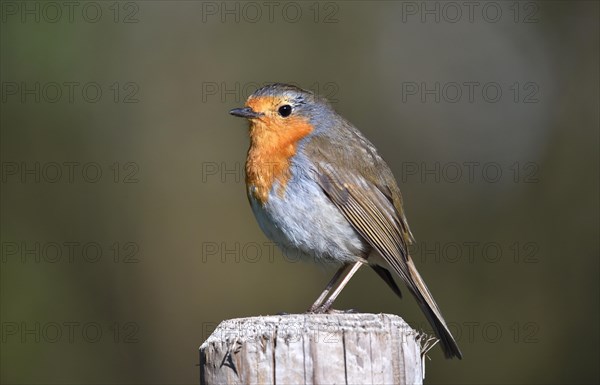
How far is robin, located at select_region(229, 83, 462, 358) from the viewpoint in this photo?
4480 mm

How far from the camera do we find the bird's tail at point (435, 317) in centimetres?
419

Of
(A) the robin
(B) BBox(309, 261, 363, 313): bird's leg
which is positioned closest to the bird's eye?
(A) the robin

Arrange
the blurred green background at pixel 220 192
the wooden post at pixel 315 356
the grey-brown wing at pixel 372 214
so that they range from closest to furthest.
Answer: the wooden post at pixel 315 356
the grey-brown wing at pixel 372 214
the blurred green background at pixel 220 192

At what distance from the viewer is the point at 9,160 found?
7.46m

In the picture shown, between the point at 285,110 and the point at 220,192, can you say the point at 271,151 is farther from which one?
the point at 220,192

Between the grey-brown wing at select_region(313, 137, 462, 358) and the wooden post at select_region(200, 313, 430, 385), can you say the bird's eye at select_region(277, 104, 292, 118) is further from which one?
the wooden post at select_region(200, 313, 430, 385)

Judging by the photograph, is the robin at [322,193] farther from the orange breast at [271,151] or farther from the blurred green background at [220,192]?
the blurred green background at [220,192]

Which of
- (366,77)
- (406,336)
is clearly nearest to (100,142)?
(366,77)

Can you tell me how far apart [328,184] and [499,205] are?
3632 millimetres

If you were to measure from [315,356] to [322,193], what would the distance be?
1.98 m

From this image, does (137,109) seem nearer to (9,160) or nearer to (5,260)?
(9,160)

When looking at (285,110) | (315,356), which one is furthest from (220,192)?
(315,356)

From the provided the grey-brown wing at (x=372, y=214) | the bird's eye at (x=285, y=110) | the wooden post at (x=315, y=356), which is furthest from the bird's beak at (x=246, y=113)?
the wooden post at (x=315, y=356)

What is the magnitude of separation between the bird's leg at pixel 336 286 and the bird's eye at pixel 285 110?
964mm
